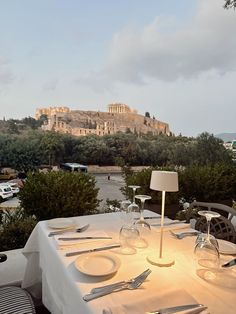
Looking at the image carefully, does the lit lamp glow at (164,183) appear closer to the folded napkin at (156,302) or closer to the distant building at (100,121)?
the folded napkin at (156,302)

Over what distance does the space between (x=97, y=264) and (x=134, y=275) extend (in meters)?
0.17

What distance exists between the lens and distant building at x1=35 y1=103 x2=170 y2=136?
5328 millimetres

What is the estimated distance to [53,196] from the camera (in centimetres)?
272

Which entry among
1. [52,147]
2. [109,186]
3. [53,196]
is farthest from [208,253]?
[52,147]

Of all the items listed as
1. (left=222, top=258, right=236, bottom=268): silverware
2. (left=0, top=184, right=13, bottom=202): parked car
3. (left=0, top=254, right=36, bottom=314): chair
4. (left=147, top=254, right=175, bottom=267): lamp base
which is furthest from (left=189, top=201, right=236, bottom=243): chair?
(left=0, top=184, right=13, bottom=202): parked car

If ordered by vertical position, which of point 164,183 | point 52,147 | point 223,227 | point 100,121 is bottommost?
point 223,227

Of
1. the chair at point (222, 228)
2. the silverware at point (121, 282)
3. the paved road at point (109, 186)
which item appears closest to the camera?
the silverware at point (121, 282)

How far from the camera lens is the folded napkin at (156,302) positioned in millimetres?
768

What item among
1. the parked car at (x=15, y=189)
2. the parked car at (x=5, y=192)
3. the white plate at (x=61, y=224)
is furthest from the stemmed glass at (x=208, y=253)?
the parked car at (x=5, y=192)

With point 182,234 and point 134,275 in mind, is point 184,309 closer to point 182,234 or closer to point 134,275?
point 134,275

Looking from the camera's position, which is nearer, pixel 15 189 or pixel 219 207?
pixel 219 207

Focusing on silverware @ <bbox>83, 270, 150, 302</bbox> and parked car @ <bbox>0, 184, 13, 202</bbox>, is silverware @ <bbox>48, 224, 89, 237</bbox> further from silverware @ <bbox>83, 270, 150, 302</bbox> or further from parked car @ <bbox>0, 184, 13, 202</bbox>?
parked car @ <bbox>0, 184, 13, 202</bbox>

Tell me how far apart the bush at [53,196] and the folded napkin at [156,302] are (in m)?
2.01

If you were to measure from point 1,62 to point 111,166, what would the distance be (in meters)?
3.22
